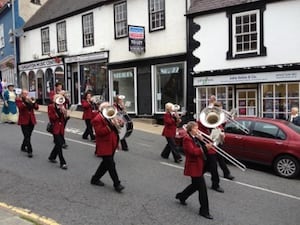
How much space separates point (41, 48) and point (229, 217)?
2486 centimetres

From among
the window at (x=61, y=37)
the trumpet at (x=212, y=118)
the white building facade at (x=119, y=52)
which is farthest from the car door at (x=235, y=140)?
the window at (x=61, y=37)

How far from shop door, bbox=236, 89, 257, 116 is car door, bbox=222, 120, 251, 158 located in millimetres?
5277

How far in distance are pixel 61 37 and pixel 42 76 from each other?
384 cm

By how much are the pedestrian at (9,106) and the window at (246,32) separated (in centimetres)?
889

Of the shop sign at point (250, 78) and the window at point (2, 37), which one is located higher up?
the window at point (2, 37)

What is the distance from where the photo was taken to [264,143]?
1076 cm

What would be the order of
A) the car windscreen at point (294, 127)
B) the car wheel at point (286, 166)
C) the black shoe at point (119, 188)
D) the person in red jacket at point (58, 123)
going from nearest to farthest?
the black shoe at point (119, 188) < the person in red jacket at point (58, 123) < the car wheel at point (286, 166) < the car windscreen at point (294, 127)

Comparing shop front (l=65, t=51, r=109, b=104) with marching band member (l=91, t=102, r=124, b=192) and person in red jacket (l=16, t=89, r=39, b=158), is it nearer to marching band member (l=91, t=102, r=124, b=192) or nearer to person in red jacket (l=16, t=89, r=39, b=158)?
person in red jacket (l=16, t=89, r=39, b=158)

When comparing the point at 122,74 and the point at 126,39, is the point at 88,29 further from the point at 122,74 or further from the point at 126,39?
the point at 122,74

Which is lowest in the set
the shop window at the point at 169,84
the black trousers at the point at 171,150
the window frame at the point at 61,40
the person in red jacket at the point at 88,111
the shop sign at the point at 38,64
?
the black trousers at the point at 171,150

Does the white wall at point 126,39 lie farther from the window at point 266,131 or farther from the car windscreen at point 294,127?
the car windscreen at point 294,127

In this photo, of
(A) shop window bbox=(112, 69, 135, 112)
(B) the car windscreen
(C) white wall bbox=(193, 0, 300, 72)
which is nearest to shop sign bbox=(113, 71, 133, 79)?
(A) shop window bbox=(112, 69, 135, 112)

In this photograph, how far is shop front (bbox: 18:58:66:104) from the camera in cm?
2730

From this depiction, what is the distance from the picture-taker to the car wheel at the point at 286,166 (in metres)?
10.1
